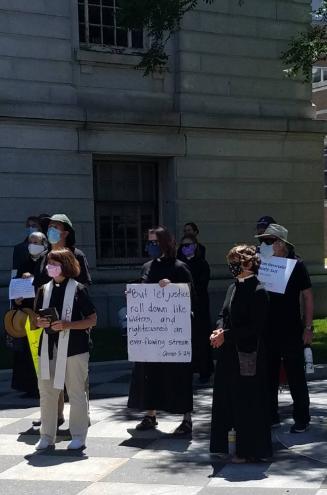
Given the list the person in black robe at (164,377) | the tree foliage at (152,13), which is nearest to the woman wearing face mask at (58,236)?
the person in black robe at (164,377)

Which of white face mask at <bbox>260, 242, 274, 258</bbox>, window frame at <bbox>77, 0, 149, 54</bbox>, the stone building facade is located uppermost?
window frame at <bbox>77, 0, 149, 54</bbox>

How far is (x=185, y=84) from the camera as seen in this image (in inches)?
665

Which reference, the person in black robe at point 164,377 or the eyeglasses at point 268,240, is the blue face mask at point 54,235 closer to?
the person in black robe at point 164,377

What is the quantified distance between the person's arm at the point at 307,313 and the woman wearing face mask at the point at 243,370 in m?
1.14

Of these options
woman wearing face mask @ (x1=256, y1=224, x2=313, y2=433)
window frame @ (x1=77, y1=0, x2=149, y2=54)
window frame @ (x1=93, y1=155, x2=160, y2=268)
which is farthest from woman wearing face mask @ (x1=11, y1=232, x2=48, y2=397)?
window frame @ (x1=77, y1=0, x2=149, y2=54)

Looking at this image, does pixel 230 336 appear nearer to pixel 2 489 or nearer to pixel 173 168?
pixel 2 489

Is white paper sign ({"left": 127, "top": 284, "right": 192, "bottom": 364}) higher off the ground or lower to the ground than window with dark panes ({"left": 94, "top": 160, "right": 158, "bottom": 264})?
lower

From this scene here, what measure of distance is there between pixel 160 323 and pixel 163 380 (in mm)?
530

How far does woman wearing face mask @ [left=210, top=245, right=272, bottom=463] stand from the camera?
6707mm

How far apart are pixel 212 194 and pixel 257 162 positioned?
1.35 m

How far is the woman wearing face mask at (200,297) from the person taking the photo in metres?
10.8

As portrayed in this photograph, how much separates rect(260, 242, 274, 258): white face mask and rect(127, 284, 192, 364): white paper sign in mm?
821

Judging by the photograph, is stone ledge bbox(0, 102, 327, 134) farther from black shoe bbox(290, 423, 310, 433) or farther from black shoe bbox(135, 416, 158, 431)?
black shoe bbox(290, 423, 310, 433)

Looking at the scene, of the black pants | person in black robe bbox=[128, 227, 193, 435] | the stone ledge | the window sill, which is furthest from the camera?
the window sill
